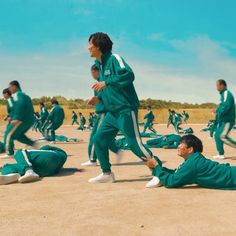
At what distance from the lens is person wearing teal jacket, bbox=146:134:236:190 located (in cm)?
498

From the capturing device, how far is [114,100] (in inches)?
221

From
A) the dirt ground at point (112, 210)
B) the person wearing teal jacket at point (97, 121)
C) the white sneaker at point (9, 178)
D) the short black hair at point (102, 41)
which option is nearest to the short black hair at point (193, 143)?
the dirt ground at point (112, 210)

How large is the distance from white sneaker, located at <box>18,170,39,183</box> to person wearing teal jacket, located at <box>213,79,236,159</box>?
525 centimetres

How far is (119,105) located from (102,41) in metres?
0.95

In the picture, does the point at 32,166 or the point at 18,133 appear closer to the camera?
the point at 32,166

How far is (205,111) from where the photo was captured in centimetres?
7875

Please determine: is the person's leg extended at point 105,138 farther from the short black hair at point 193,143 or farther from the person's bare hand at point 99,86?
the short black hair at point 193,143

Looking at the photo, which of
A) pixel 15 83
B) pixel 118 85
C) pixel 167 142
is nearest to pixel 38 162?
pixel 118 85

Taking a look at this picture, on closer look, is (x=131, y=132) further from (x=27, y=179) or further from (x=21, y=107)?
(x=21, y=107)

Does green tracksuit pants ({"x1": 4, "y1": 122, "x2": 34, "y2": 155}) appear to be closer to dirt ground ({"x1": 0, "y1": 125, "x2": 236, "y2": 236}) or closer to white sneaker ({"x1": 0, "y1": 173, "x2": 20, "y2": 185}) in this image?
white sneaker ({"x1": 0, "y1": 173, "x2": 20, "y2": 185})

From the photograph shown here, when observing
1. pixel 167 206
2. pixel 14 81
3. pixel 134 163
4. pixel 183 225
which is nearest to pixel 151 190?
pixel 167 206

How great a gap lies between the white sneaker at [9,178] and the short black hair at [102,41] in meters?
2.14

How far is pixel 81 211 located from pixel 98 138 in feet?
6.32

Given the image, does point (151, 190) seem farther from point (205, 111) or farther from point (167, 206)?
point (205, 111)
